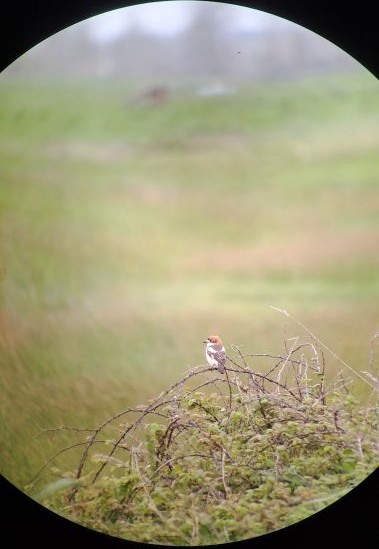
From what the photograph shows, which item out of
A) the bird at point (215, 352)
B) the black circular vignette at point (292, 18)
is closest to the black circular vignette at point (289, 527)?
the black circular vignette at point (292, 18)

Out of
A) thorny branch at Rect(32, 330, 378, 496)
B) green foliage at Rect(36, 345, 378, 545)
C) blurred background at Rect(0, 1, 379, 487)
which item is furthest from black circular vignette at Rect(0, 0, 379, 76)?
green foliage at Rect(36, 345, 378, 545)

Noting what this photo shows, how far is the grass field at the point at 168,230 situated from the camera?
2322 mm

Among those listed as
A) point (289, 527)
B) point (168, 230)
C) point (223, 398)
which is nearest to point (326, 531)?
point (289, 527)

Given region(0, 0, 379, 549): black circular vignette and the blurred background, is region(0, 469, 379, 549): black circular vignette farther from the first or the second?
the blurred background

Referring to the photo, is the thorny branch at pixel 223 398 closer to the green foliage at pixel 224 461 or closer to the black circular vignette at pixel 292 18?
the green foliage at pixel 224 461

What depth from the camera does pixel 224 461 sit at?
219 cm

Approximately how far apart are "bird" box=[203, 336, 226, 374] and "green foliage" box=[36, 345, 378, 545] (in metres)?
0.03

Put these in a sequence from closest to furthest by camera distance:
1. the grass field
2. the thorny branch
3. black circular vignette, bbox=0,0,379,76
Result: black circular vignette, bbox=0,0,379,76
the thorny branch
the grass field

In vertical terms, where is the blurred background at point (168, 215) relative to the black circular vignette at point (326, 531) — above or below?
above

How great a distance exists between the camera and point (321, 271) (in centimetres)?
236

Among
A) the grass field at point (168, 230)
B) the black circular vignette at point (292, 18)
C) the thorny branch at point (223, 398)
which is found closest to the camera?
the black circular vignette at point (292, 18)

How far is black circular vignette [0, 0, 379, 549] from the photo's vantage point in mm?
2096

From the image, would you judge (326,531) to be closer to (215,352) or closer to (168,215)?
(215,352)

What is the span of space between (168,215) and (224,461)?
0.82 m
